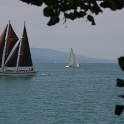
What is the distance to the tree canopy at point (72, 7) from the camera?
1871mm

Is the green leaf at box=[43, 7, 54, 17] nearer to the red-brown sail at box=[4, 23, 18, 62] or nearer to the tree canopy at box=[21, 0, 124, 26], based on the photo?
the tree canopy at box=[21, 0, 124, 26]

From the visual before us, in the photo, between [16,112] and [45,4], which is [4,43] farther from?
[45,4]

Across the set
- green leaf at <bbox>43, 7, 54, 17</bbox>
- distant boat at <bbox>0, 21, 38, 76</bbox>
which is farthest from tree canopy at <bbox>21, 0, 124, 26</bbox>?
distant boat at <bbox>0, 21, 38, 76</bbox>

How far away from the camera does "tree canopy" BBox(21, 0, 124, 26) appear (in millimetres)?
1871

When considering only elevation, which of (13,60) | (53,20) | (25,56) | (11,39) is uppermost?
(11,39)

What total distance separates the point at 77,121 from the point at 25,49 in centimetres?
4502

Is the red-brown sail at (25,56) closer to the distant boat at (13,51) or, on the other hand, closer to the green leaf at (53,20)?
the distant boat at (13,51)

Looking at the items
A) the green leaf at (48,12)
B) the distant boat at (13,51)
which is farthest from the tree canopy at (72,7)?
the distant boat at (13,51)

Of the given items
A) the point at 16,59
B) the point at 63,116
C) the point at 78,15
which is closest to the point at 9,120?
the point at 63,116

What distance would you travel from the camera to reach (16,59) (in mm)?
66938

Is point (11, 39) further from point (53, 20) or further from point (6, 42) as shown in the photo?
point (53, 20)

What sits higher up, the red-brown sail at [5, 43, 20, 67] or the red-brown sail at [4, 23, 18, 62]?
the red-brown sail at [4, 23, 18, 62]

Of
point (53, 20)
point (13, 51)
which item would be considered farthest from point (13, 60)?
point (53, 20)

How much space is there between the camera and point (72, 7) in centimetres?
188
